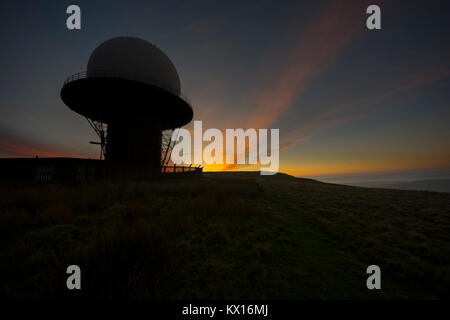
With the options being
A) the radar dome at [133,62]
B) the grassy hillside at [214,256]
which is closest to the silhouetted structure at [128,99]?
the radar dome at [133,62]

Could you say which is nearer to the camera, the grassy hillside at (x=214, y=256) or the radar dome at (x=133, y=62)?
the grassy hillside at (x=214, y=256)

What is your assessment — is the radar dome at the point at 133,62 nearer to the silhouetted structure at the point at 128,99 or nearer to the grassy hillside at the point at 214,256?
the silhouetted structure at the point at 128,99

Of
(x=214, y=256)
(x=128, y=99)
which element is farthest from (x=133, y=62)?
(x=214, y=256)

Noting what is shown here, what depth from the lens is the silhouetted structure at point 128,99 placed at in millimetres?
13773

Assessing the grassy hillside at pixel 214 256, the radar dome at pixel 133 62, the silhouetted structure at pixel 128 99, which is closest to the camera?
the grassy hillside at pixel 214 256

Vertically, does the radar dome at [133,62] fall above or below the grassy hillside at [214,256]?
above

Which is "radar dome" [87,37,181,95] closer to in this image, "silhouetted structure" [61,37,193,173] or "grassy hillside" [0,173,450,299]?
"silhouetted structure" [61,37,193,173]

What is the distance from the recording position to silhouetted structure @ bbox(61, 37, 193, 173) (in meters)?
13.8

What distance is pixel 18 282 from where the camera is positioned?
2.38 metres

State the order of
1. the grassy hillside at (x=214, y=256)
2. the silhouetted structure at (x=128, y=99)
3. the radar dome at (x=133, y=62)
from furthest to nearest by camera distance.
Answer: the radar dome at (x=133, y=62) → the silhouetted structure at (x=128, y=99) → the grassy hillside at (x=214, y=256)

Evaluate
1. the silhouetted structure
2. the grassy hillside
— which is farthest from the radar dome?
the grassy hillside

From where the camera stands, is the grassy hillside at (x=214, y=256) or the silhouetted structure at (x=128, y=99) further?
the silhouetted structure at (x=128, y=99)
